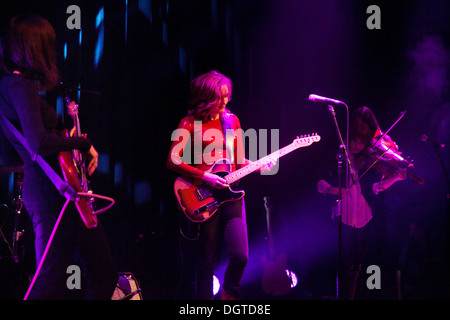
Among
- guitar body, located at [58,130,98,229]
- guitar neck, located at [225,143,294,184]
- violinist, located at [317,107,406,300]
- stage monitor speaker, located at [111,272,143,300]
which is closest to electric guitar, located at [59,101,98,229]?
guitar body, located at [58,130,98,229]

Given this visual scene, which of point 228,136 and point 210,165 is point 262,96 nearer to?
point 228,136

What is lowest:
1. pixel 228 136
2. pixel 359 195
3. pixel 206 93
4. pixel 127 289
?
pixel 127 289

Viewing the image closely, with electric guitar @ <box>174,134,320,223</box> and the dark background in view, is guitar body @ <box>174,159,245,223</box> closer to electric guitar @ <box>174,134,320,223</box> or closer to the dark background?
electric guitar @ <box>174,134,320,223</box>

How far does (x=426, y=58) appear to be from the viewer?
5.34m

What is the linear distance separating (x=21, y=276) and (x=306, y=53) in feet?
13.6

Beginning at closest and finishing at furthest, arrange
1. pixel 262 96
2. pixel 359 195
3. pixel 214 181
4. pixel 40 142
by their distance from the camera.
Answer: pixel 40 142 < pixel 214 181 < pixel 359 195 < pixel 262 96

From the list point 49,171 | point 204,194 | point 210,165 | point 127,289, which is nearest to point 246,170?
point 210,165

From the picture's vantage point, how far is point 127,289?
325 centimetres

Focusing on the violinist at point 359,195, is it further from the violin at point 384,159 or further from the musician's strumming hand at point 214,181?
the musician's strumming hand at point 214,181

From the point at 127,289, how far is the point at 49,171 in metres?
1.52

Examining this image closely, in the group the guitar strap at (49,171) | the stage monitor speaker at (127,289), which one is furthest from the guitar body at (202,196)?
the guitar strap at (49,171)

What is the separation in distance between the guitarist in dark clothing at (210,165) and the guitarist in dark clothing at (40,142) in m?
1.09

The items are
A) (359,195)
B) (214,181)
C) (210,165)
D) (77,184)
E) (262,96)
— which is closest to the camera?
(77,184)

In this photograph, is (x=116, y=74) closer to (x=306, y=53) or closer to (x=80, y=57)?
(x=80, y=57)
